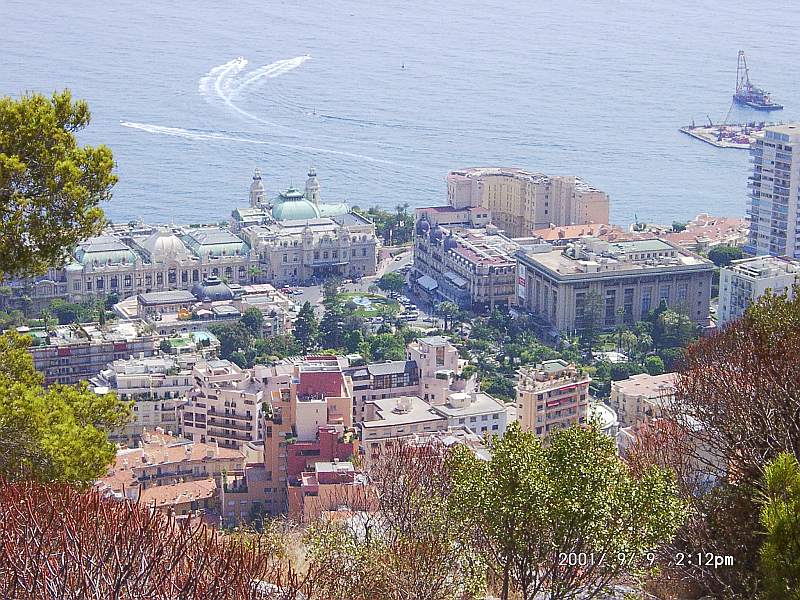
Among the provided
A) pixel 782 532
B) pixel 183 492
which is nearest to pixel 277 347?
pixel 183 492

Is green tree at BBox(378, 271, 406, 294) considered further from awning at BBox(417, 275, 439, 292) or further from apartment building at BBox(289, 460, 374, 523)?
apartment building at BBox(289, 460, 374, 523)

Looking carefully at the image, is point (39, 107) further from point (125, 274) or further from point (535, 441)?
point (125, 274)

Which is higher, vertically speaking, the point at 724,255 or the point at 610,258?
the point at 610,258

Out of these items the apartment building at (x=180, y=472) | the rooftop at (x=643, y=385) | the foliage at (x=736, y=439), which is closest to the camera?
the foliage at (x=736, y=439)

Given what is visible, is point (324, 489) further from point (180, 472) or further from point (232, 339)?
point (232, 339)

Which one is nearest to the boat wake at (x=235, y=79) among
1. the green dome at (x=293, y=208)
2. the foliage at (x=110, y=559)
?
the green dome at (x=293, y=208)

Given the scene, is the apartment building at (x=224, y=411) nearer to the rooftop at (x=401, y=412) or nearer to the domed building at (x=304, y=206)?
the rooftop at (x=401, y=412)
